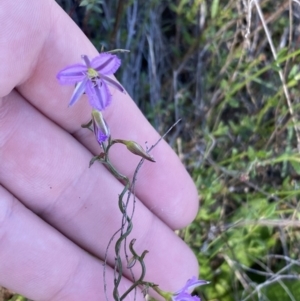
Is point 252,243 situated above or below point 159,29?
below

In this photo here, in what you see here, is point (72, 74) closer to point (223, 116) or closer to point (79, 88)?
point (79, 88)

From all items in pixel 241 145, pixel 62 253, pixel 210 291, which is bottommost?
pixel 210 291

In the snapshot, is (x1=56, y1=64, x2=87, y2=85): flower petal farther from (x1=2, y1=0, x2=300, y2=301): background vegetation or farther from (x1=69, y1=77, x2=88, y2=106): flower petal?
(x1=2, y1=0, x2=300, y2=301): background vegetation

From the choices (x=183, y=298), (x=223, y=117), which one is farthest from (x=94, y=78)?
(x=223, y=117)

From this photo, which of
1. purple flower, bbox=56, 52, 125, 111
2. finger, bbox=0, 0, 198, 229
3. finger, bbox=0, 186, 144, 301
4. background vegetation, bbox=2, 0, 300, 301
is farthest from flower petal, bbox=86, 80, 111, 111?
background vegetation, bbox=2, 0, 300, 301

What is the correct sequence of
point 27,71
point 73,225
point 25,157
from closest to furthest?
point 27,71, point 25,157, point 73,225

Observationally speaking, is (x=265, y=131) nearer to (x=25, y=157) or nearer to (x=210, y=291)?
(x=210, y=291)

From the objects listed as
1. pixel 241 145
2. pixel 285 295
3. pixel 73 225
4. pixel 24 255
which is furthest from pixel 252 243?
pixel 24 255

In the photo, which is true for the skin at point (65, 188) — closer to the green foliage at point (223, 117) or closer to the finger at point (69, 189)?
the finger at point (69, 189)
